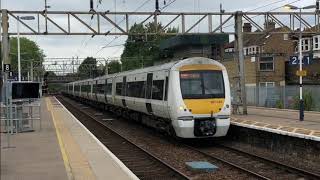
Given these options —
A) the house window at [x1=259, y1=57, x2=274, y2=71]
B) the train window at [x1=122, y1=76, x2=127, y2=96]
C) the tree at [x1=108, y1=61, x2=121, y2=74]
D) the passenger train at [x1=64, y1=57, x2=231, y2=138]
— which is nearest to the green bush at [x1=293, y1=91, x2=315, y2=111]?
the train window at [x1=122, y1=76, x2=127, y2=96]

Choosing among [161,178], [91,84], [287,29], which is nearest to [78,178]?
[161,178]

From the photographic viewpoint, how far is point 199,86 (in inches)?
729

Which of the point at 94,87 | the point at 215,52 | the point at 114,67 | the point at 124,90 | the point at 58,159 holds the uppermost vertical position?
the point at 114,67

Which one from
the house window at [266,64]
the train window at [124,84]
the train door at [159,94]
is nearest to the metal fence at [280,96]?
the house window at [266,64]

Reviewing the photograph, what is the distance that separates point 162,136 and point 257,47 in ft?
182

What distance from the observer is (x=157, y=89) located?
20656 mm

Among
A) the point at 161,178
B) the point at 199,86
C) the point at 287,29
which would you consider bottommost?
the point at 161,178

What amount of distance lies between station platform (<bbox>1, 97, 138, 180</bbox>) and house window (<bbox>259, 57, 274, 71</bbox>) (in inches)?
1434

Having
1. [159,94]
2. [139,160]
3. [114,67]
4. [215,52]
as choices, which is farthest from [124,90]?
[114,67]

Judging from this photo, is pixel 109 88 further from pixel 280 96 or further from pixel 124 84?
pixel 280 96

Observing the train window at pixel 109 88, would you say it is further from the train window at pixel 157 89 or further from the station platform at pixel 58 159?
the station platform at pixel 58 159

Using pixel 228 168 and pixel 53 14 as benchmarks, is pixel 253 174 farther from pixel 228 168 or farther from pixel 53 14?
pixel 53 14

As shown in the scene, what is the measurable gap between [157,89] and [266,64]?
1398 inches

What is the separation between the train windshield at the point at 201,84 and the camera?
60.2 ft
